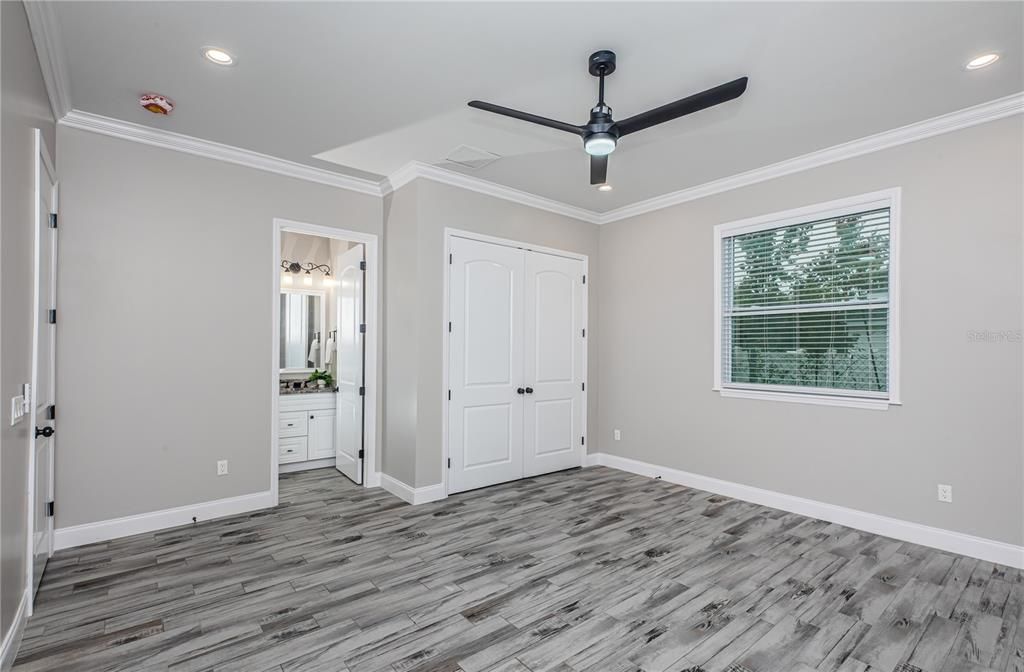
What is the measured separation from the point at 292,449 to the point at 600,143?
429 cm

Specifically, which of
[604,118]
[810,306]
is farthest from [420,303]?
[810,306]

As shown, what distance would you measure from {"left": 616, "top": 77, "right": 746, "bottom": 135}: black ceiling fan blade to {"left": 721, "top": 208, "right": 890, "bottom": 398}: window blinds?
197 centimetres

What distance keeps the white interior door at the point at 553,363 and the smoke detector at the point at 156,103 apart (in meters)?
2.98

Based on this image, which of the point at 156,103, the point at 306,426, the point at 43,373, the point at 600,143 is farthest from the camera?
the point at 306,426

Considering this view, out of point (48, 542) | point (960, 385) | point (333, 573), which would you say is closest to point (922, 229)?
point (960, 385)

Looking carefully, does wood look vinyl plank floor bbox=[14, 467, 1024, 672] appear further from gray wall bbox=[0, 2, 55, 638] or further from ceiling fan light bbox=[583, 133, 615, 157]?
ceiling fan light bbox=[583, 133, 615, 157]

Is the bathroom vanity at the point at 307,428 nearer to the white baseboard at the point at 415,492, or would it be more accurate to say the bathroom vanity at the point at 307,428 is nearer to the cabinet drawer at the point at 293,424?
the cabinet drawer at the point at 293,424

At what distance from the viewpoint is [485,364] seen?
461cm

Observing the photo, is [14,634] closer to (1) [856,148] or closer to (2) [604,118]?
(2) [604,118]

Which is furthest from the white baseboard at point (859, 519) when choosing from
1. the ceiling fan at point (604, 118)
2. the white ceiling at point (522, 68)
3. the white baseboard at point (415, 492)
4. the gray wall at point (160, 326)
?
the gray wall at point (160, 326)

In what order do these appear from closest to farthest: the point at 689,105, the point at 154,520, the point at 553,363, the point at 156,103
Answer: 1. the point at 689,105
2. the point at 156,103
3. the point at 154,520
4. the point at 553,363

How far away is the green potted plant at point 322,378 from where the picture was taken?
5571 mm

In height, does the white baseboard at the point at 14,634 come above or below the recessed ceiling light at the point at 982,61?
below

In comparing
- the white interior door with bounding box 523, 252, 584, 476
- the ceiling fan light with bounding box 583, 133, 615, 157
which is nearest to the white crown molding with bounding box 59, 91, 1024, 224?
the white interior door with bounding box 523, 252, 584, 476
